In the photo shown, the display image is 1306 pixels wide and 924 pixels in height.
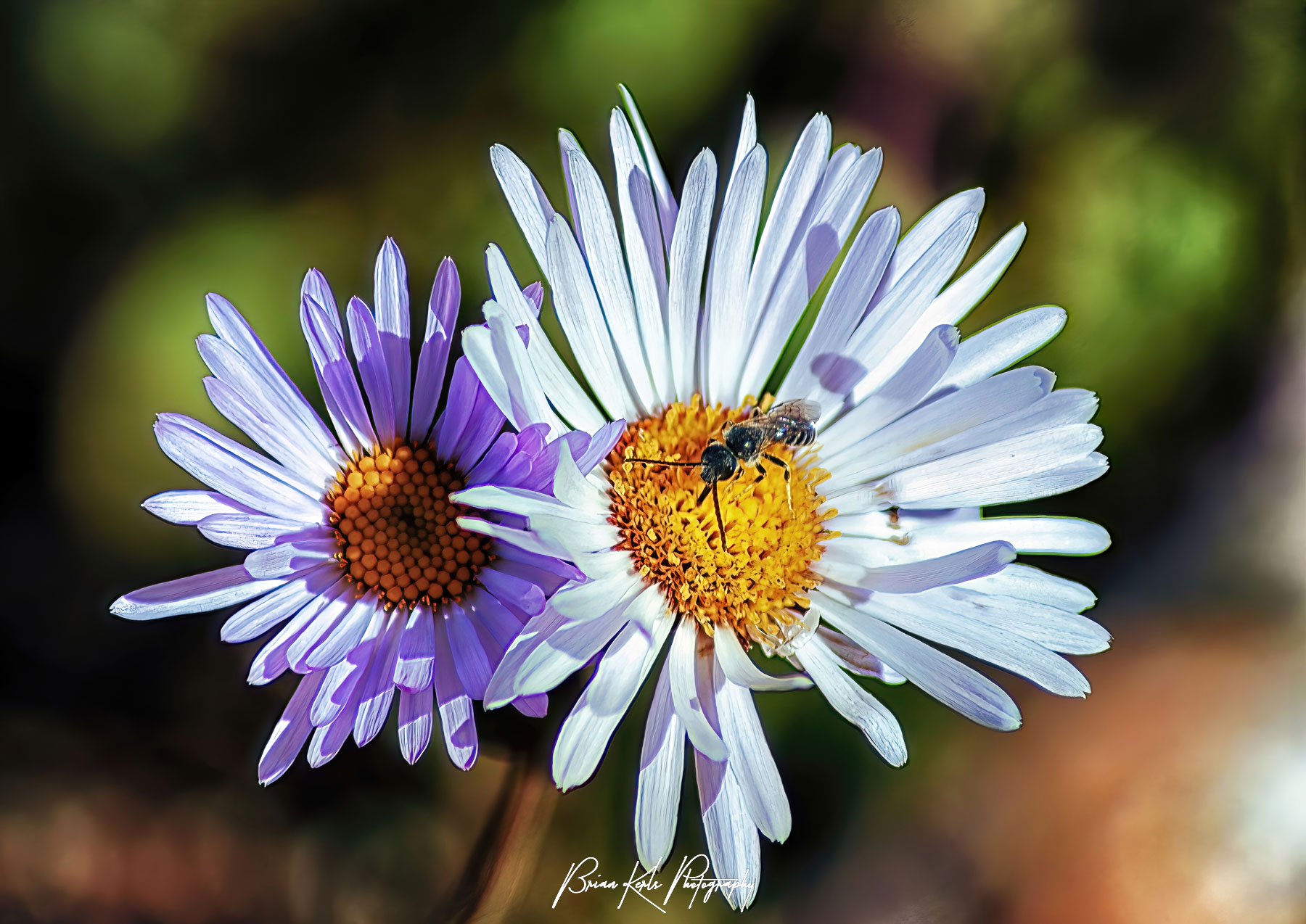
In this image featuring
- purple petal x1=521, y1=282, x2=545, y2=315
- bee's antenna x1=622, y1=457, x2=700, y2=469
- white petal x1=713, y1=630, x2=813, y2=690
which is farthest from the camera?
bee's antenna x1=622, y1=457, x2=700, y2=469

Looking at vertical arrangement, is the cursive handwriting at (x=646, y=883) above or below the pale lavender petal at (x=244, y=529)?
below

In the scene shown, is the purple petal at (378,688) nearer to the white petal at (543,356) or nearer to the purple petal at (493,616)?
the purple petal at (493,616)

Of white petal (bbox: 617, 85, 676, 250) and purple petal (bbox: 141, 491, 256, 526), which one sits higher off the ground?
white petal (bbox: 617, 85, 676, 250)

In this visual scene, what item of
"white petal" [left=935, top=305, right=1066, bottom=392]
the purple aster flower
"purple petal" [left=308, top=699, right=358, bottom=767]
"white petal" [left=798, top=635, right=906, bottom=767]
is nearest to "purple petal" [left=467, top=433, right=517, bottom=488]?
the purple aster flower

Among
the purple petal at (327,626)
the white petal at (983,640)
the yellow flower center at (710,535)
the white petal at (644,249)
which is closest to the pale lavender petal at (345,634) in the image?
the purple petal at (327,626)

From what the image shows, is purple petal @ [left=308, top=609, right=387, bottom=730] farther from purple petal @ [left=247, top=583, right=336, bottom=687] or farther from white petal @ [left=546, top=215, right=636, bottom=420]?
white petal @ [left=546, top=215, right=636, bottom=420]

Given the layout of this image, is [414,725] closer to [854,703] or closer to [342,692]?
[342,692]

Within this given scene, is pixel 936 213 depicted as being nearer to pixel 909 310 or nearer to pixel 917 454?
pixel 909 310

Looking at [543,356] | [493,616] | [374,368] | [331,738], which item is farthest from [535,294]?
[331,738]
